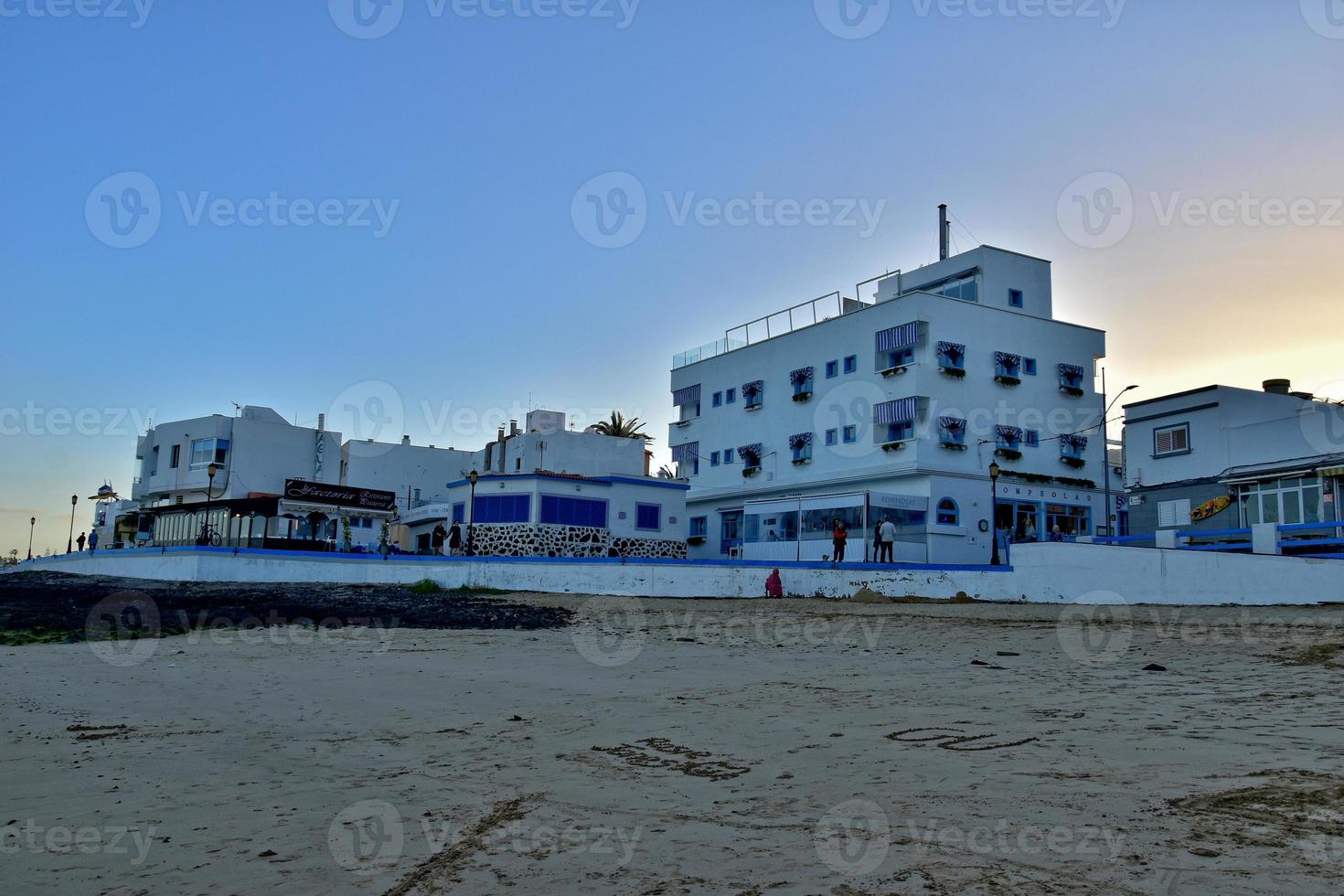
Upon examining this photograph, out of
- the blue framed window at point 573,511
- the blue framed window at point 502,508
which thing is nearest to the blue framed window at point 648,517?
the blue framed window at point 573,511

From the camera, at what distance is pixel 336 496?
49875 mm

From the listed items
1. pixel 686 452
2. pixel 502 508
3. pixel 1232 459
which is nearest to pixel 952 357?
pixel 1232 459

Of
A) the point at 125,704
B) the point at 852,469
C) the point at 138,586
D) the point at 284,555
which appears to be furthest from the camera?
the point at 852,469

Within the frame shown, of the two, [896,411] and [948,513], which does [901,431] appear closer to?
[896,411]

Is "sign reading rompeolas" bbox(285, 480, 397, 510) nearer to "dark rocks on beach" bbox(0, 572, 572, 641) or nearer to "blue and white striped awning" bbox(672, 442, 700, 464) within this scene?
"dark rocks on beach" bbox(0, 572, 572, 641)

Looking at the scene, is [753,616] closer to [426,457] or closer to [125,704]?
[125,704]

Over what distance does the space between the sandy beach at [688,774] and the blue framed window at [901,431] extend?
25619 millimetres

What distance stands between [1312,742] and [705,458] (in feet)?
144

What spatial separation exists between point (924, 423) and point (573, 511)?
15.2 metres

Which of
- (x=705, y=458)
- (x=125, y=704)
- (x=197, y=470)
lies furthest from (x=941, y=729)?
(x=197, y=470)

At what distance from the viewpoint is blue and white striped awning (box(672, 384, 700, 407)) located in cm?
5288

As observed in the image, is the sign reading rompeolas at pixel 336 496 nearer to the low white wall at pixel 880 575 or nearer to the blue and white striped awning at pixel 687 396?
the low white wall at pixel 880 575

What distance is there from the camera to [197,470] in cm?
5697

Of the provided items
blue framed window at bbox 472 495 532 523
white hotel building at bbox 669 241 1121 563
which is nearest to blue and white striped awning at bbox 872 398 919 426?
white hotel building at bbox 669 241 1121 563
